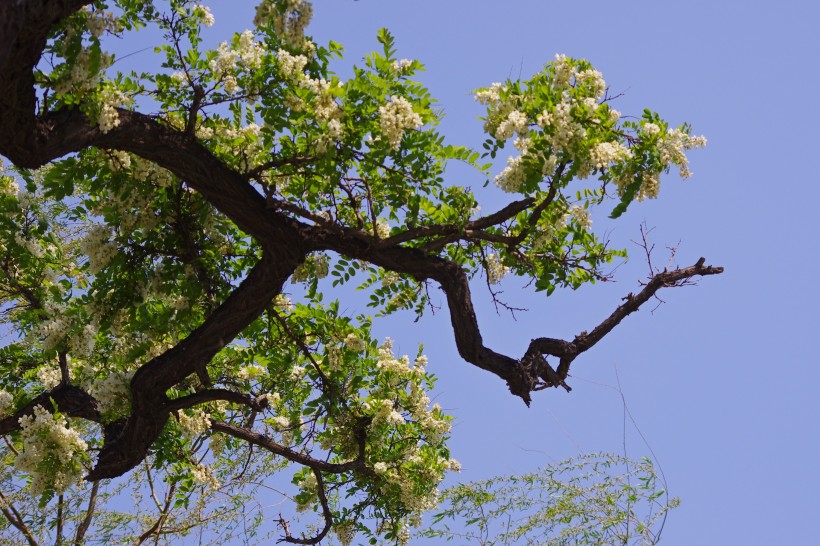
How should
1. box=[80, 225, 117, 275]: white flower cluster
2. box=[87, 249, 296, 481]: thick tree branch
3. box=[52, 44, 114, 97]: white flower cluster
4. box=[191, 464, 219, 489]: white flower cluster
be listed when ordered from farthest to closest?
box=[191, 464, 219, 489]: white flower cluster, box=[80, 225, 117, 275]: white flower cluster, box=[87, 249, 296, 481]: thick tree branch, box=[52, 44, 114, 97]: white flower cluster

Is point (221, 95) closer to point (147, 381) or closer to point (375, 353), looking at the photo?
point (147, 381)

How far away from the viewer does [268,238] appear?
14.4 ft

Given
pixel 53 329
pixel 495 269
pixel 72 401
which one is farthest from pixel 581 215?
pixel 72 401

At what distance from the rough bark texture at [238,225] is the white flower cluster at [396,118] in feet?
1.89

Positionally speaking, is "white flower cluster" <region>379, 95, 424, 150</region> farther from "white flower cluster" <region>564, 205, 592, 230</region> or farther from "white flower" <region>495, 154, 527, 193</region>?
"white flower cluster" <region>564, 205, 592, 230</region>

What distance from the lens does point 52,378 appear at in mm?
5738

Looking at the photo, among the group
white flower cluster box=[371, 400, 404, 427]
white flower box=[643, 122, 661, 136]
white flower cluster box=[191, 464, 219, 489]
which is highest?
white flower box=[643, 122, 661, 136]

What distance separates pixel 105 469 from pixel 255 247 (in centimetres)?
156

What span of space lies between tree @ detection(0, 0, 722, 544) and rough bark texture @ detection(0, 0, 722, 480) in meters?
0.01

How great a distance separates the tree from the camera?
4.00 meters

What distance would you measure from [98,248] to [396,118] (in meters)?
1.88

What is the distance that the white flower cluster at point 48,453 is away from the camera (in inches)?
176

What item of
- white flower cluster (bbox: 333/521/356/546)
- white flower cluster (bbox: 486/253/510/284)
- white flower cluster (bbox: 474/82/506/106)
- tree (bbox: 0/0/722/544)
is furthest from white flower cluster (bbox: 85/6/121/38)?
white flower cluster (bbox: 333/521/356/546)

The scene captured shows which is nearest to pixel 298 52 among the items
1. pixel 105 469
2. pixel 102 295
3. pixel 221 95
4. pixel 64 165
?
pixel 221 95
